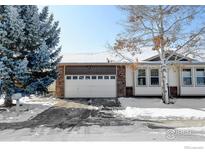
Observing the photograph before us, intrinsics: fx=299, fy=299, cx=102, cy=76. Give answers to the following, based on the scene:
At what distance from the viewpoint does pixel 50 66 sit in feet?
47.3

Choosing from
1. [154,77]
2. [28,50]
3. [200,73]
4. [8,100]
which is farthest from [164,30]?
[8,100]

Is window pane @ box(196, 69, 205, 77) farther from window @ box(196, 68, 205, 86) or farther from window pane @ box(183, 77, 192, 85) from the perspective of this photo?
window pane @ box(183, 77, 192, 85)

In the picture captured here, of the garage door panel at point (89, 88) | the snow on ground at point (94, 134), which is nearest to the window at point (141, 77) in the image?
the garage door panel at point (89, 88)

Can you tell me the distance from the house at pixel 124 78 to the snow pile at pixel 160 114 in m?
4.80

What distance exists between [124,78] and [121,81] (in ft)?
1.06

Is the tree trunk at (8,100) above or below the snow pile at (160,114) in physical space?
above

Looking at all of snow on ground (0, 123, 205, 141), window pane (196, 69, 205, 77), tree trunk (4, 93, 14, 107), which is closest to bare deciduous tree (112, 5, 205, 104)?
window pane (196, 69, 205, 77)

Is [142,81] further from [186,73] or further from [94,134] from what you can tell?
[94,134]

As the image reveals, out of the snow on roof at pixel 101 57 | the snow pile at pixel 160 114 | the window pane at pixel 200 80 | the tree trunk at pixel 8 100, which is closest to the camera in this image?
the snow pile at pixel 160 114

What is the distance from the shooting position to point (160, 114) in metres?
12.5

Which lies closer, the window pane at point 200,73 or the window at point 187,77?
the window at point 187,77

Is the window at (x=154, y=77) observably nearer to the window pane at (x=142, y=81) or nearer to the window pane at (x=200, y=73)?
the window pane at (x=142, y=81)

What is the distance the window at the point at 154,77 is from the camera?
64.3 ft
